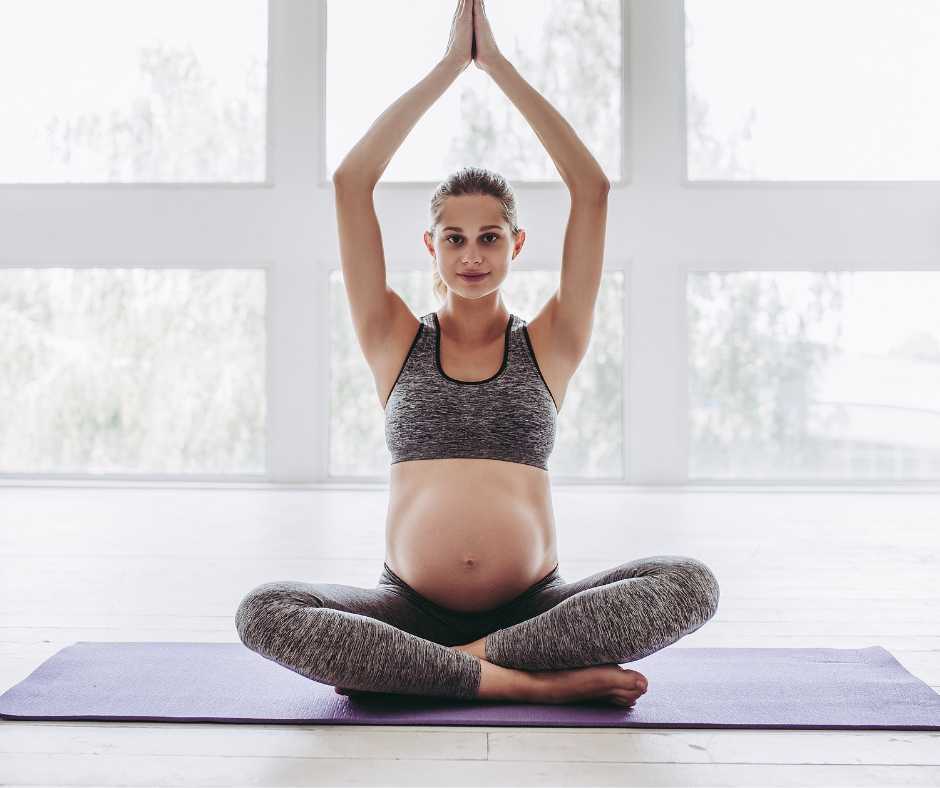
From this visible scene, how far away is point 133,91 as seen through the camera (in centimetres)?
563

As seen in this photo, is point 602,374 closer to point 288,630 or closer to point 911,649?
point 911,649

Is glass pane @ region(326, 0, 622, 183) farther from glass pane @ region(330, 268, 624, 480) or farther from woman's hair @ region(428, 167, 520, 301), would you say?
woman's hair @ region(428, 167, 520, 301)

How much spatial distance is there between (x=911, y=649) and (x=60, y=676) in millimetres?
1662

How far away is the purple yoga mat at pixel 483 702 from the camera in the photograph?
57.1 inches

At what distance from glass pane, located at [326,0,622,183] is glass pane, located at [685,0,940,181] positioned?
53cm

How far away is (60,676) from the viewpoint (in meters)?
1.67

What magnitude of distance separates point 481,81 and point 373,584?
3894 millimetres

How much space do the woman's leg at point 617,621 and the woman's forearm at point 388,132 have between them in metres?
0.84

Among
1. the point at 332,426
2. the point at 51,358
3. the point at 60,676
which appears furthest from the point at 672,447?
the point at 60,676

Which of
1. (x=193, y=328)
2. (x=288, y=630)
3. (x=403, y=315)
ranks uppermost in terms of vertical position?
(x=193, y=328)

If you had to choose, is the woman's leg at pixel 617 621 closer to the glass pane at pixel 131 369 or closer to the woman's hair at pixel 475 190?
the woman's hair at pixel 475 190

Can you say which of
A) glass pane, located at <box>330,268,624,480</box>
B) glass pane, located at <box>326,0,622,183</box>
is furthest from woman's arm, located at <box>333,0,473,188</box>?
glass pane, located at <box>326,0,622,183</box>

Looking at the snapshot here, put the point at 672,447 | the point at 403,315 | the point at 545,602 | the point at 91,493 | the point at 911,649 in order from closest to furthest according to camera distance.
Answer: the point at 545,602, the point at 403,315, the point at 911,649, the point at 91,493, the point at 672,447

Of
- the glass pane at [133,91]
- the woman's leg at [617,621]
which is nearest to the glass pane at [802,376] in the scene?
the glass pane at [133,91]
